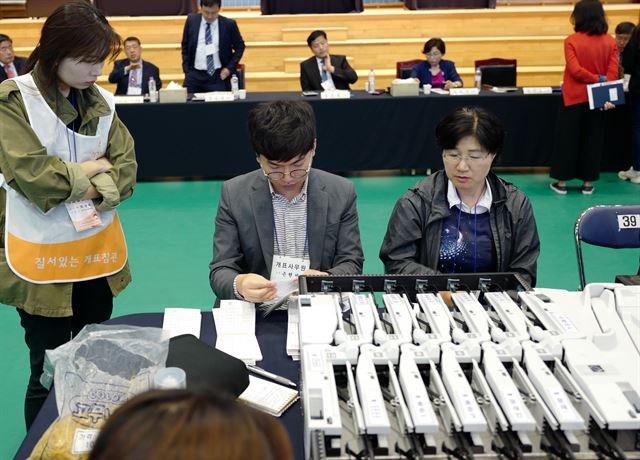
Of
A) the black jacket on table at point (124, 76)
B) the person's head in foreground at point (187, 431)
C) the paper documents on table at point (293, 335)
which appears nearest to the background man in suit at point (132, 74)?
the black jacket on table at point (124, 76)

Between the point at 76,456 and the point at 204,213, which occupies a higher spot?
the point at 76,456

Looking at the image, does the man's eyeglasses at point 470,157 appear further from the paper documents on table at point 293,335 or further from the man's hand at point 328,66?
the man's hand at point 328,66

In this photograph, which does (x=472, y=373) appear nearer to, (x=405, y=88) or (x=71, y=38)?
(x=71, y=38)

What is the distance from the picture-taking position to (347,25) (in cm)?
900

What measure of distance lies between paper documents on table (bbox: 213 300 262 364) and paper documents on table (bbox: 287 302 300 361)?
3.3 inches

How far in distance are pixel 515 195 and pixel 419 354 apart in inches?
45.0

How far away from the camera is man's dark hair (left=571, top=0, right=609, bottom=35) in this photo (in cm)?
548

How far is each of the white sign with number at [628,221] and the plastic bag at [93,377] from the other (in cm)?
181

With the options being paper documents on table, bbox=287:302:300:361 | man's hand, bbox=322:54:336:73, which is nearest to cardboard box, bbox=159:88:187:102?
man's hand, bbox=322:54:336:73

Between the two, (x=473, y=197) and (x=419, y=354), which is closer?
(x=419, y=354)

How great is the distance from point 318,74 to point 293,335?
5224 mm

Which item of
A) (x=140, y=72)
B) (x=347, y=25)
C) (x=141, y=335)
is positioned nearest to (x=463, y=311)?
(x=141, y=335)

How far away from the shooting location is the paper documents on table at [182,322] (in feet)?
6.48

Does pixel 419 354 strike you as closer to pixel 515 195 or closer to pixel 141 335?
pixel 141 335
